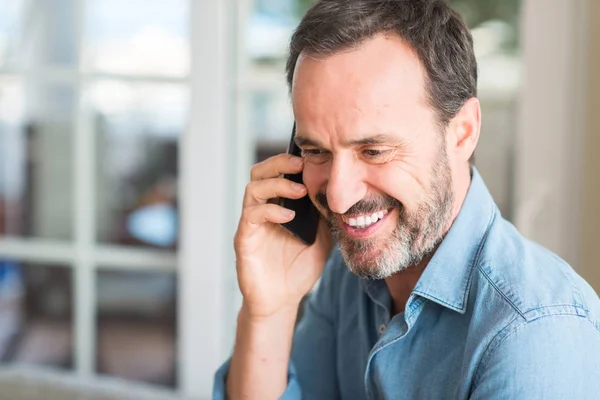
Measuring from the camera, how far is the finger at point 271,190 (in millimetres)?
1421

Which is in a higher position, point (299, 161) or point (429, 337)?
point (299, 161)

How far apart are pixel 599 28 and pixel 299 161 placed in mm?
806

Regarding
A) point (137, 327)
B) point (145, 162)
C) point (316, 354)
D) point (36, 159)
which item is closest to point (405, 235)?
point (316, 354)

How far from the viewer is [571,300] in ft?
3.63

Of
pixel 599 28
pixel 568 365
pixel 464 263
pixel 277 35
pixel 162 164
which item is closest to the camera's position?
pixel 568 365

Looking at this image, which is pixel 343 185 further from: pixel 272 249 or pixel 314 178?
pixel 272 249

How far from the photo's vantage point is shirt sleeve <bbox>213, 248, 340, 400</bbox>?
153cm

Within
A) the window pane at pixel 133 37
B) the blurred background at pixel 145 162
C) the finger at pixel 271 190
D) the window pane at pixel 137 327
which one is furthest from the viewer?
the window pane at pixel 137 327

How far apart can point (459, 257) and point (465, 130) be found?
21 centimetres

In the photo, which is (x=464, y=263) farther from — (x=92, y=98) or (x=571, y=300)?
(x=92, y=98)

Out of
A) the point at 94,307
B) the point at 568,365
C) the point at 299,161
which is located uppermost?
the point at 299,161

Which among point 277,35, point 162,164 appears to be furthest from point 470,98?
point 162,164

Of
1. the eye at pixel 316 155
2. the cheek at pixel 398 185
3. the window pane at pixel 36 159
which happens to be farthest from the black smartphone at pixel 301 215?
the window pane at pixel 36 159

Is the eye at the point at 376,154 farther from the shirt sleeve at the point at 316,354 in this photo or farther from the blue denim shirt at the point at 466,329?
the shirt sleeve at the point at 316,354
